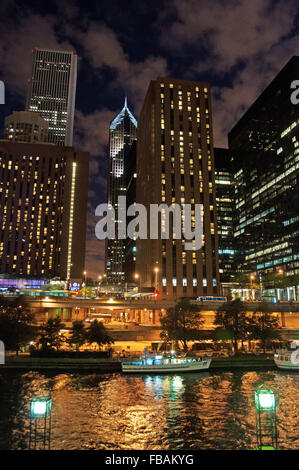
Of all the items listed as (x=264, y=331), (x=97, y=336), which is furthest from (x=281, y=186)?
(x=97, y=336)

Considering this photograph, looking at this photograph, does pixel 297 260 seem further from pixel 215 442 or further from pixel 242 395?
pixel 215 442

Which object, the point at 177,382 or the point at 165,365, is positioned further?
the point at 165,365

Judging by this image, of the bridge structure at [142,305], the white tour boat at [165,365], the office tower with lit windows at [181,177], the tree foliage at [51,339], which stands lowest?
the white tour boat at [165,365]

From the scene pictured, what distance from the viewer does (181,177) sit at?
525 feet

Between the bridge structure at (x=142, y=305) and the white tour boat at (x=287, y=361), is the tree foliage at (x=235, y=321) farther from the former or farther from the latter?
the bridge structure at (x=142, y=305)

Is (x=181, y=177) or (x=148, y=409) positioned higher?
(x=181, y=177)

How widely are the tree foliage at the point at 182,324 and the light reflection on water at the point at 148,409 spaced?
1747cm

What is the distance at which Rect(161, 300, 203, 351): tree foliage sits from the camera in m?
73.4

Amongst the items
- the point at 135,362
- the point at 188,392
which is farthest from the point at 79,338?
the point at 188,392

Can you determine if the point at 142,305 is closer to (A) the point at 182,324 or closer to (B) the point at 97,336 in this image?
(A) the point at 182,324

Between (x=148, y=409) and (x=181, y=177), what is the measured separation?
132 m

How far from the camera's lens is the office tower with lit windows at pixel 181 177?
495ft

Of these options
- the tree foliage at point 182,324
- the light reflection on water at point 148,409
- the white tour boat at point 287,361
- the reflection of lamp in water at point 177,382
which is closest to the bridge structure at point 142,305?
the tree foliage at point 182,324

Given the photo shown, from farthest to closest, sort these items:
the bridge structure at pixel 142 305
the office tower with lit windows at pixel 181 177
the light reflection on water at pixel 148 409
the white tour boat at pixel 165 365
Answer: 1. the office tower with lit windows at pixel 181 177
2. the bridge structure at pixel 142 305
3. the white tour boat at pixel 165 365
4. the light reflection on water at pixel 148 409
